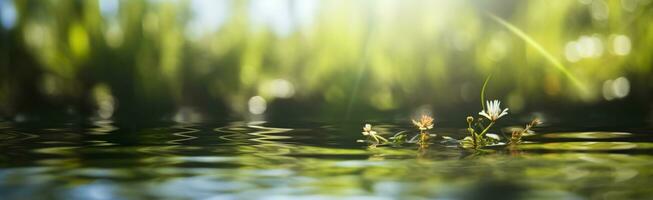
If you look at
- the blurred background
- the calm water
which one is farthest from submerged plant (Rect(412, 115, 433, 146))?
the blurred background

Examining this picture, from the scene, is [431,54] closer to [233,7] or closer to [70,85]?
[233,7]

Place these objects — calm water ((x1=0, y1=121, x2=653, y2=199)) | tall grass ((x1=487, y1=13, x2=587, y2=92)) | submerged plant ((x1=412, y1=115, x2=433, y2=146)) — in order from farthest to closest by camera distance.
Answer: tall grass ((x1=487, y1=13, x2=587, y2=92)) < submerged plant ((x1=412, y1=115, x2=433, y2=146)) < calm water ((x1=0, y1=121, x2=653, y2=199))

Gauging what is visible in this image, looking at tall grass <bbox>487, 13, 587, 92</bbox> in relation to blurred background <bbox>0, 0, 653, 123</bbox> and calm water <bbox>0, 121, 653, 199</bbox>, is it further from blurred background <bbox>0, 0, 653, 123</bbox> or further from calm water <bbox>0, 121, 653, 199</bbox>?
calm water <bbox>0, 121, 653, 199</bbox>

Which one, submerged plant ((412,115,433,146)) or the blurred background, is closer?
submerged plant ((412,115,433,146))

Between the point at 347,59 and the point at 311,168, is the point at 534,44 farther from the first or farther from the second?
the point at 311,168

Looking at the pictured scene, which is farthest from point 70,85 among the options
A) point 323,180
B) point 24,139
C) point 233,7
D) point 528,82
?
point 323,180

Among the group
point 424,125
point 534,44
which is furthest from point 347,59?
point 424,125

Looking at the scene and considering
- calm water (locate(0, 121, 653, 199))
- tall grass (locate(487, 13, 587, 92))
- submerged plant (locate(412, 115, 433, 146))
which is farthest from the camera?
tall grass (locate(487, 13, 587, 92))
